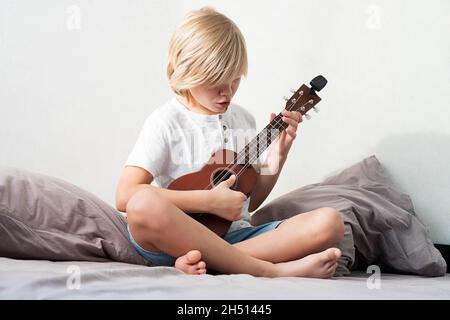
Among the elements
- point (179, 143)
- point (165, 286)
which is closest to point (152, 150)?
point (179, 143)

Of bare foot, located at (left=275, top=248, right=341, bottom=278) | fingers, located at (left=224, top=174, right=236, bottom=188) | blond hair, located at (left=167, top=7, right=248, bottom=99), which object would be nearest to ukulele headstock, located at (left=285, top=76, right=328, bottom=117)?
blond hair, located at (left=167, top=7, right=248, bottom=99)

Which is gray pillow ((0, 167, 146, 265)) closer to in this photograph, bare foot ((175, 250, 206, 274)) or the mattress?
the mattress

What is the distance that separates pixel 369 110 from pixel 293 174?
34 centimetres

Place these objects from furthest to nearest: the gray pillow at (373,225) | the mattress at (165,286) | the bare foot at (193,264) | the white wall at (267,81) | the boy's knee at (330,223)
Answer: the white wall at (267,81), the gray pillow at (373,225), the boy's knee at (330,223), the bare foot at (193,264), the mattress at (165,286)

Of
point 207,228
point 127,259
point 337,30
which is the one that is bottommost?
point 127,259

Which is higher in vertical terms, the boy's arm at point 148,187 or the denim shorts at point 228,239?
the boy's arm at point 148,187

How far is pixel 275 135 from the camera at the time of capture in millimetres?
1715

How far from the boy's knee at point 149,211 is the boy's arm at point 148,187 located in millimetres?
116

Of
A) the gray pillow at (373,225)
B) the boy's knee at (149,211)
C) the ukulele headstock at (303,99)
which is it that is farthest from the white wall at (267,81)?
the boy's knee at (149,211)

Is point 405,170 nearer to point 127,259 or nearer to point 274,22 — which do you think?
point 274,22

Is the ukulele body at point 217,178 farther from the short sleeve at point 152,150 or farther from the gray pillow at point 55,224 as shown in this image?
the gray pillow at point 55,224

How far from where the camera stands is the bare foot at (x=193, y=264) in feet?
4.60

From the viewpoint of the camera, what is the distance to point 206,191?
1562mm
